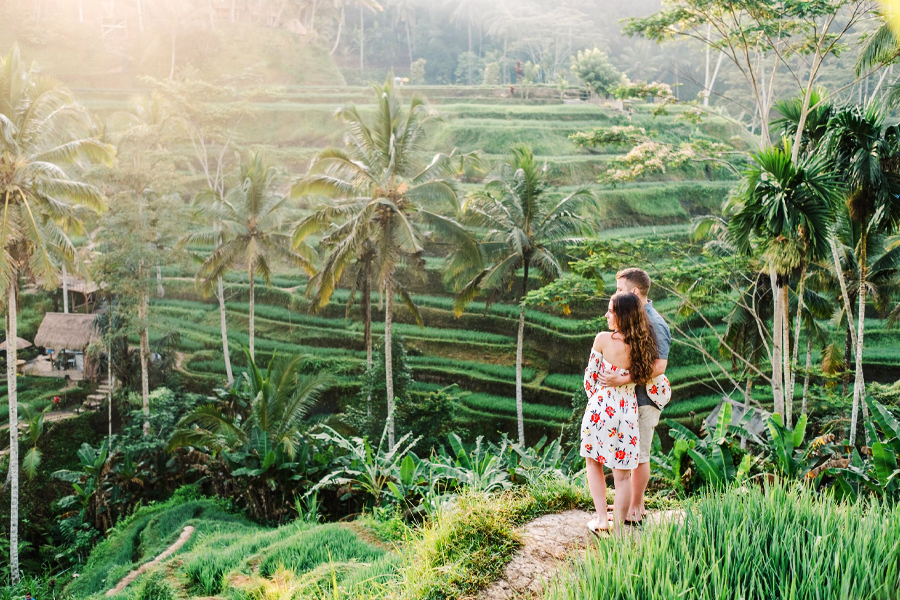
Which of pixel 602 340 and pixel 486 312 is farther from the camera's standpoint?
pixel 486 312

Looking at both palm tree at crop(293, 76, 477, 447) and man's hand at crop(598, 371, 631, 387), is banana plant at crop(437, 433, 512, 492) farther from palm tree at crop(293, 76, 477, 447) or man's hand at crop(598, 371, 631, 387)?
palm tree at crop(293, 76, 477, 447)

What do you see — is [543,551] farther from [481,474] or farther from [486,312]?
[486,312]

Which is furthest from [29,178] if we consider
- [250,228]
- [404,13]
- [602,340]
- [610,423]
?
[404,13]

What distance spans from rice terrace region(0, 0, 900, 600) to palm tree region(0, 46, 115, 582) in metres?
0.05

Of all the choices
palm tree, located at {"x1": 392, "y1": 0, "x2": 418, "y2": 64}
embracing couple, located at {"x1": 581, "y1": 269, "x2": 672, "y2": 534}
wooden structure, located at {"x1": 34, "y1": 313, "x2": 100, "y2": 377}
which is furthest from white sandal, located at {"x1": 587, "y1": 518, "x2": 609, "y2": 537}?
palm tree, located at {"x1": 392, "y1": 0, "x2": 418, "y2": 64}

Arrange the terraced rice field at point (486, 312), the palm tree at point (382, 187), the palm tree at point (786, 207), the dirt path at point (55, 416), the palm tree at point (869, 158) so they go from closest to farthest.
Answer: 1. the palm tree at point (786, 207)
2. the palm tree at point (869, 158)
3. the palm tree at point (382, 187)
4. the dirt path at point (55, 416)
5. the terraced rice field at point (486, 312)

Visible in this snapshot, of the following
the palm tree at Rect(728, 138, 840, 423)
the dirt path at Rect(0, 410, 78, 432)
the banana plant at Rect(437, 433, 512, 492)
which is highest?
the palm tree at Rect(728, 138, 840, 423)

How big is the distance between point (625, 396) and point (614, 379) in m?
0.12

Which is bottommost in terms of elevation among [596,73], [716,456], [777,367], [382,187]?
[777,367]

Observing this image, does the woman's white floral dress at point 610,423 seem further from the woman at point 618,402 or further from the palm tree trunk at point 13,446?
the palm tree trunk at point 13,446

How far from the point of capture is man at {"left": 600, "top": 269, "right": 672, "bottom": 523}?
2.96 m

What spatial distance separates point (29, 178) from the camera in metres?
9.49

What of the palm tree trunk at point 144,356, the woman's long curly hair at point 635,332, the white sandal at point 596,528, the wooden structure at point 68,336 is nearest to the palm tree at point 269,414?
the palm tree trunk at point 144,356

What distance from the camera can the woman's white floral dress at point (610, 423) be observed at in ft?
9.64
